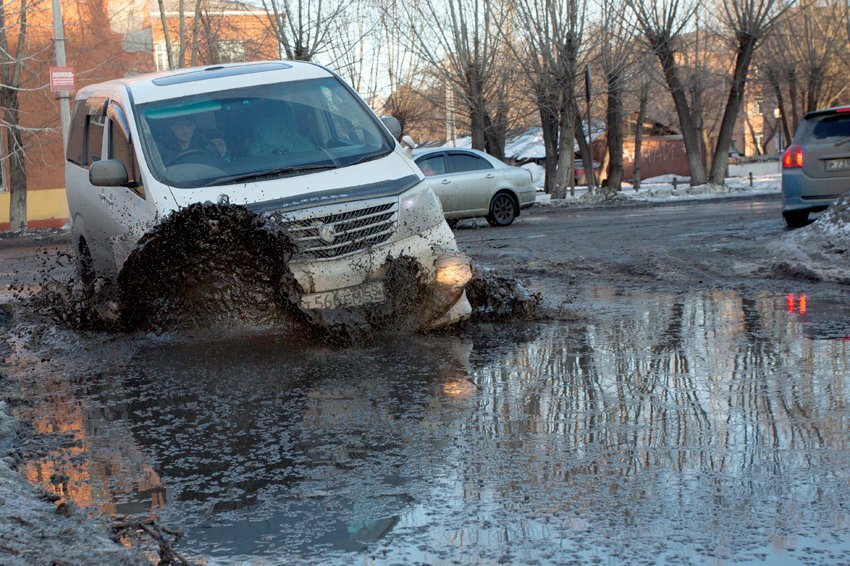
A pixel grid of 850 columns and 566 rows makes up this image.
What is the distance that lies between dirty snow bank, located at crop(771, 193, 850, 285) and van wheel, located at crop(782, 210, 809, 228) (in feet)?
11.5

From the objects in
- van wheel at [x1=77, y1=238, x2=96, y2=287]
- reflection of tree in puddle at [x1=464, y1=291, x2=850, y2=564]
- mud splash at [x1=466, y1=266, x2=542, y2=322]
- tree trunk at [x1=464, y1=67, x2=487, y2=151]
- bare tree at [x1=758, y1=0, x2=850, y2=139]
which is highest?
bare tree at [x1=758, y1=0, x2=850, y2=139]

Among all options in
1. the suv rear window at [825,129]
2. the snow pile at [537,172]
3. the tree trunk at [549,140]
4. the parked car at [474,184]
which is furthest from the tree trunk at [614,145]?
the snow pile at [537,172]

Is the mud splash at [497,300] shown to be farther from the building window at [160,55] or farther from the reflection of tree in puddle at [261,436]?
the building window at [160,55]

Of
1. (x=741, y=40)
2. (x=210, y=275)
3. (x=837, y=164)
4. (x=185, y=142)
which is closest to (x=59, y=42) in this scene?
(x=837, y=164)

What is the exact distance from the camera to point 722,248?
1344 cm

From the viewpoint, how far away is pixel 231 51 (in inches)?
1716

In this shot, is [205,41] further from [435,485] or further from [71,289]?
[435,485]

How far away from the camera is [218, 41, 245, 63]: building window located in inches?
1695

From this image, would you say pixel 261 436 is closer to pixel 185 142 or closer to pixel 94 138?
pixel 185 142

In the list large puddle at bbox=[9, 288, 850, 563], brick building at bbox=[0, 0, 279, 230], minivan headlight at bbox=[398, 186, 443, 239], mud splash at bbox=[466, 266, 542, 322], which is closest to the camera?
large puddle at bbox=[9, 288, 850, 563]

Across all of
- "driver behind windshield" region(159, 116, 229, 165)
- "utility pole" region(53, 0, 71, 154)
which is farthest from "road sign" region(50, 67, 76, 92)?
"driver behind windshield" region(159, 116, 229, 165)

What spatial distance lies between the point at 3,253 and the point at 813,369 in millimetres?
17439

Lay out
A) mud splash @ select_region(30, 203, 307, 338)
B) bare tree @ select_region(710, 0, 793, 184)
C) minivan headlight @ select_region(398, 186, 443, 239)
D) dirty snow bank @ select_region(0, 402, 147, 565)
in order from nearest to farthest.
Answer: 1. dirty snow bank @ select_region(0, 402, 147, 565)
2. mud splash @ select_region(30, 203, 307, 338)
3. minivan headlight @ select_region(398, 186, 443, 239)
4. bare tree @ select_region(710, 0, 793, 184)

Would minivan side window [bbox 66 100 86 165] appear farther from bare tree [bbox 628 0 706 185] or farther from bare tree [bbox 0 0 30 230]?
bare tree [bbox 628 0 706 185]
